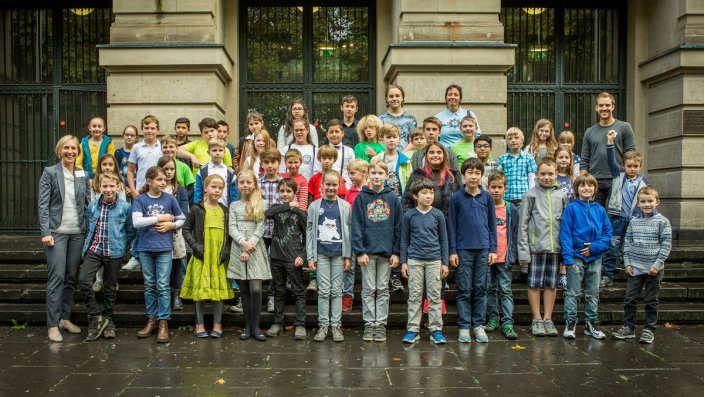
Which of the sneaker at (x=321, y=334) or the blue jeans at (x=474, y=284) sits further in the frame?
the blue jeans at (x=474, y=284)

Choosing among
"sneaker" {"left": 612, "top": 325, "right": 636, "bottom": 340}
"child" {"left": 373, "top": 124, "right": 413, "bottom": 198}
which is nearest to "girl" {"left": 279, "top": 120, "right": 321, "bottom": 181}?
"child" {"left": 373, "top": 124, "right": 413, "bottom": 198}

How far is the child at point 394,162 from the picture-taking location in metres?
8.63

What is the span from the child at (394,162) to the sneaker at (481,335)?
1.94 metres

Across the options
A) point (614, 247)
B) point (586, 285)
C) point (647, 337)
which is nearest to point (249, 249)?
point (586, 285)

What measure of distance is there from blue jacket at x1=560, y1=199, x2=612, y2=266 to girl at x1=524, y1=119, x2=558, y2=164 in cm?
200

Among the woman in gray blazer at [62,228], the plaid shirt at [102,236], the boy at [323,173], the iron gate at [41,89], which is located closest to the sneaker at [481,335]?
the boy at [323,173]

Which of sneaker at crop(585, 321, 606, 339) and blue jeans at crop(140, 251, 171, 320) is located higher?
blue jeans at crop(140, 251, 171, 320)

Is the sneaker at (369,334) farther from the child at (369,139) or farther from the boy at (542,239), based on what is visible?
the child at (369,139)

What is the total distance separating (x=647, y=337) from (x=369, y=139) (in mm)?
4039

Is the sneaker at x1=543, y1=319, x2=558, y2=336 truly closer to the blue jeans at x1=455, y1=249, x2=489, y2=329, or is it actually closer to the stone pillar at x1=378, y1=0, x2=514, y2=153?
the blue jeans at x1=455, y1=249, x2=489, y2=329

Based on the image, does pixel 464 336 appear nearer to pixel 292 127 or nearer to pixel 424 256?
pixel 424 256

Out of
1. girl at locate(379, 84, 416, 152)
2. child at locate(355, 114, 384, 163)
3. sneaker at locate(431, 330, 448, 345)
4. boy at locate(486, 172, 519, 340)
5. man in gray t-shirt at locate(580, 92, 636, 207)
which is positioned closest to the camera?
sneaker at locate(431, 330, 448, 345)

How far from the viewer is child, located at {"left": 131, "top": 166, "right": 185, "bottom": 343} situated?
7578mm

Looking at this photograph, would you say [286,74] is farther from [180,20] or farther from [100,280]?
[100,280]
